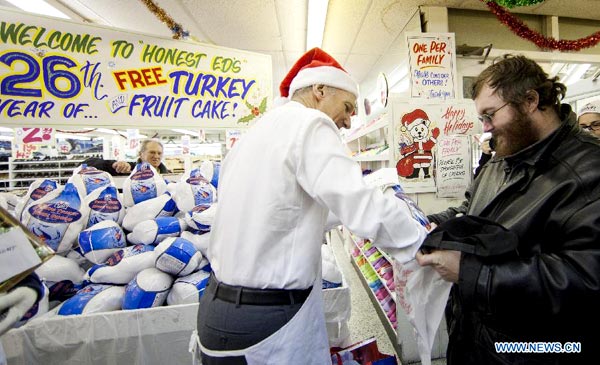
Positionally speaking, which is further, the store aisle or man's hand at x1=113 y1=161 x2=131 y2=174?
man's hand at x1=113 y1=161 x2=131 y2=174

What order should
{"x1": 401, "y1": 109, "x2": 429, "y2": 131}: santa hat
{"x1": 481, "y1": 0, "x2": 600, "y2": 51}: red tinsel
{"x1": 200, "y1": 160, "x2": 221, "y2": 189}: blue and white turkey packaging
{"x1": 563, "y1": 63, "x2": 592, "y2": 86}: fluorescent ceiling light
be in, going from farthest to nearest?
1. {"x1": 563, "y1": 63, "x2": 592, "y2": 86}: fluorescent ceiling light
2. {"x1": 481, "y1": 0, "x2": 600, "y2": 51}: red tinsel
3. {"x1": 401, "y1": 109, "x2": 429, "y2": 131}: santa hat
4. {"x1": 200, "y1": 160, "x2": 221, "y2": 189}: blue and white turkey packaging

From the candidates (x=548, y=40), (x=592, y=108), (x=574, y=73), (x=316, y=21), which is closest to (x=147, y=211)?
(x=316, y=21)

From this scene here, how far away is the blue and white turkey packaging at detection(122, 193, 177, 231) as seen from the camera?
1896 millimetres

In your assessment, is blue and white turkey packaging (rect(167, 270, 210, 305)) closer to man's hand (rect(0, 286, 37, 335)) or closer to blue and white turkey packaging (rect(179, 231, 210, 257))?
blue and white turkey packaging (rect(179, 231, 210, 257))

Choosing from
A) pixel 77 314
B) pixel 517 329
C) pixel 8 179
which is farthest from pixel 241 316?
pixel 8 179

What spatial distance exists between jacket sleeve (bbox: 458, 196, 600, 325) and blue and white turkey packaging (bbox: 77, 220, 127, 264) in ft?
5.78

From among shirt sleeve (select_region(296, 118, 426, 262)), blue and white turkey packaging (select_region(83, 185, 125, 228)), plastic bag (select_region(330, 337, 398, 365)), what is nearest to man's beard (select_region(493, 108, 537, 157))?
shirt sleeve (select_region(296, 118, 426, 262))

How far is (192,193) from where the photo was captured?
2.04m

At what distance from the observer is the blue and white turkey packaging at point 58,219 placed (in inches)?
65.1

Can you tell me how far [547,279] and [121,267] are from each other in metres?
1.86

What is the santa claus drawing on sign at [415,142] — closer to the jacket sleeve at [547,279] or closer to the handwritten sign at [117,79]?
the handwritten sign at [117,79]

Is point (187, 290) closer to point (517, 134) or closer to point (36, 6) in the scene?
point (517, 134)

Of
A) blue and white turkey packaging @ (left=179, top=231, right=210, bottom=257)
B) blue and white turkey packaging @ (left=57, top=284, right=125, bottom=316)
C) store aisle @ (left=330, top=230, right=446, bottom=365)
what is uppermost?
blue and white turkey packaging @ (left=179, top=231, right=210, bottom=257)

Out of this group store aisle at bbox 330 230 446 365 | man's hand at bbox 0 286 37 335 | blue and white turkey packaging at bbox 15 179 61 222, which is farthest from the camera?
store aisle at bbox 330 230 446 365
